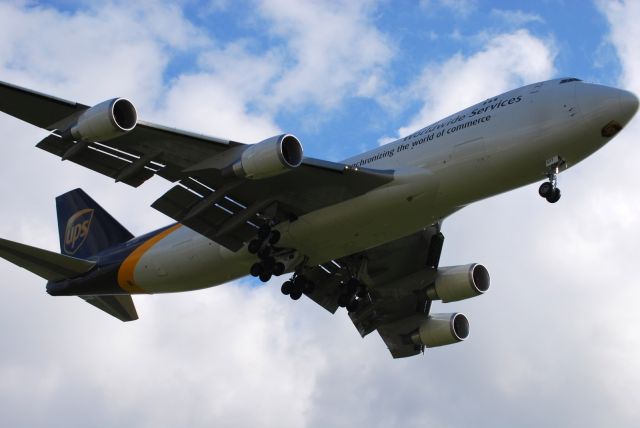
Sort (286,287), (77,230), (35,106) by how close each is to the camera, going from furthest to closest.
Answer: (77,230)
(286,287)
(35,106)

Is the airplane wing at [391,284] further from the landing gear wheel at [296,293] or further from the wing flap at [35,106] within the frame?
the wing flap at [35,106]

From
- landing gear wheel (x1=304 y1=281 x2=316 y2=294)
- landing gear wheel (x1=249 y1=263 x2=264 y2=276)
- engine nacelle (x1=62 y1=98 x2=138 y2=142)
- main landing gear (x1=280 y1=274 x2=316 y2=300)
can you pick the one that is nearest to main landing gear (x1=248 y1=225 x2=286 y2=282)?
landing gear wheel (x1=249 y1=263 x2=264 y2=276)

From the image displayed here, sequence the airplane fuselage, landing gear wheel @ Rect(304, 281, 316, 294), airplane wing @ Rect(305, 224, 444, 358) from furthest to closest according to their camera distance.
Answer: airplane wing @ Rect(305, 224, 444, 358) → landing gear wheel @ Rect(304, 281, 316, 294) → the airplane fuselage

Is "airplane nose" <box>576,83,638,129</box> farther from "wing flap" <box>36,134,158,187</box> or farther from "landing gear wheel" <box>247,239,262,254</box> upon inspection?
"wing flap" <box>36,134,158,187</box>

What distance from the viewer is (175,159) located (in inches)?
1150

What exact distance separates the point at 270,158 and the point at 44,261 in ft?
35.9

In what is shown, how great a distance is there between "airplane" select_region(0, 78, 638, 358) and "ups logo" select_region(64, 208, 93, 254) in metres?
2.11

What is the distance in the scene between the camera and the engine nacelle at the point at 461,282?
34.3 m

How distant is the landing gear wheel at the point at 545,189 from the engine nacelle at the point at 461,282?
709 centimetres

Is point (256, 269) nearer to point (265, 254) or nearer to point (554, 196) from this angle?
point (265, 254)

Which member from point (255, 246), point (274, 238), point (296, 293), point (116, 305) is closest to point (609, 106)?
point (274, 238)

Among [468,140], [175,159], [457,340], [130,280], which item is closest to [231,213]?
[175,159]

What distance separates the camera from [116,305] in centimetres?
3672

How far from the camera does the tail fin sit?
3706 cm
